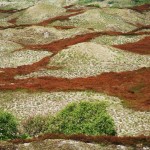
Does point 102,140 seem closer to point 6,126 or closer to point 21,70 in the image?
point 6,126

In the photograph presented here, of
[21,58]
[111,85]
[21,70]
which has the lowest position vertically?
[21,58]

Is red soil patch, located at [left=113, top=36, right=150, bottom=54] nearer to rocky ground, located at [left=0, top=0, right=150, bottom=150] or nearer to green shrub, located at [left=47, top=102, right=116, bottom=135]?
rocky ground, located at [left=0, top=0, right=150, bottom=150]

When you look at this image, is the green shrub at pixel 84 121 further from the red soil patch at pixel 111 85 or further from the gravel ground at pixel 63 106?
the red soil patch at pixel 111 85

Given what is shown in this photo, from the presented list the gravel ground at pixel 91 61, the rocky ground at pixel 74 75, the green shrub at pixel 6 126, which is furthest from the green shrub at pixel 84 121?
the gravel ground at pixel 91 61

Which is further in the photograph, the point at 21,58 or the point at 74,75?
the point at 21,58

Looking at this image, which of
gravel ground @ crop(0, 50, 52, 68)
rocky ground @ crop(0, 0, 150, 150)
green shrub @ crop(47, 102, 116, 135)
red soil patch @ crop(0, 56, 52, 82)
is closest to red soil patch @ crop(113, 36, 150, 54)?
rocky ground @ crop(0, 0, 150, 150)

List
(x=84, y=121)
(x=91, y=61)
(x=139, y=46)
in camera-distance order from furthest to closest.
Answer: (x=139, y=46)
(x=91, y=61)
(x=84, y=121)

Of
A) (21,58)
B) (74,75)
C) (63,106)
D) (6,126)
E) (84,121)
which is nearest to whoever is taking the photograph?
(84,121)

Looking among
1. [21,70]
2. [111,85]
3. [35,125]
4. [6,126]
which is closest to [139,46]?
[21,70]
